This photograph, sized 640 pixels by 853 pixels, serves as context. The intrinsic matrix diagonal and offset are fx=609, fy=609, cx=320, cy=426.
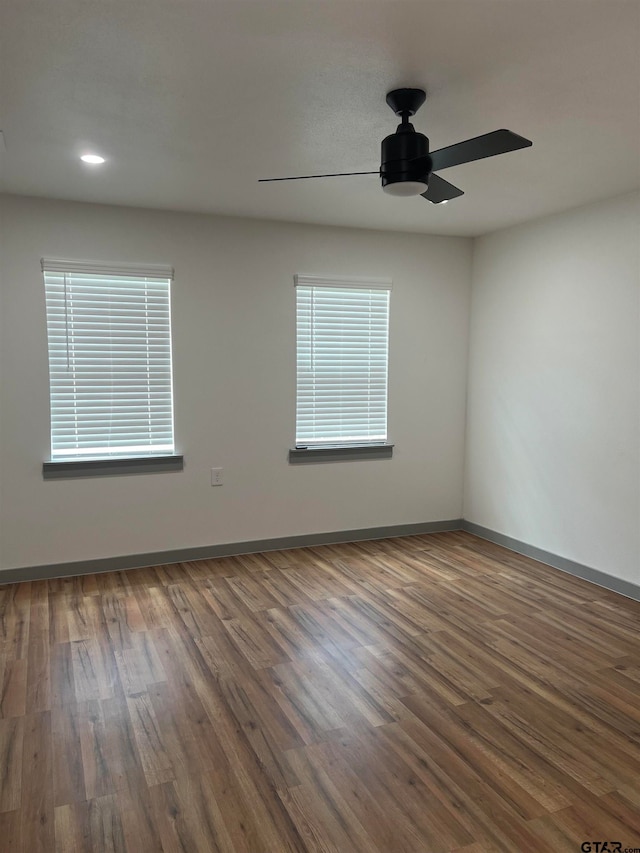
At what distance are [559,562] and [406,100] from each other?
3401 millimetres

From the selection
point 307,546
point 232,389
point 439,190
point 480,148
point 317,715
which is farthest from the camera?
point 307,546

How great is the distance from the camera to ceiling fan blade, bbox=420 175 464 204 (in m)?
2.66

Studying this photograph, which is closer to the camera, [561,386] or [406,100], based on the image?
[406,100]

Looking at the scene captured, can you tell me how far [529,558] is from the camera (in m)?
4.75

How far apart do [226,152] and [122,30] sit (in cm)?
113

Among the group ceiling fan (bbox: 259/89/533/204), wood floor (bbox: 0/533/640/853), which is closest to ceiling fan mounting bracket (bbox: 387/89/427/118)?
ceiling fan (bbox: 259/89/533/204)

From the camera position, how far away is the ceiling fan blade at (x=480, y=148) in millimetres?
2129

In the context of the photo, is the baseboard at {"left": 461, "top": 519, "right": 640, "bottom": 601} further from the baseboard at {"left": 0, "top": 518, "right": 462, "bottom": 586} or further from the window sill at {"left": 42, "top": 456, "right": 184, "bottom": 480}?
the window sill at {"left": 42, "top": 456, "right": 184, "bottom": 480}

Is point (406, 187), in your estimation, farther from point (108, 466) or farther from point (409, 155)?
point (108, 466)

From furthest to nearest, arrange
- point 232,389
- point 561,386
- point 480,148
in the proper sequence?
point 232,389 → point 561,386 → point 480,148

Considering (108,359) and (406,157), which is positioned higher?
(406,157)

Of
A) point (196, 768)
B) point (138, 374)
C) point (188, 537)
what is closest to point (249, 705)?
point (196, 768)

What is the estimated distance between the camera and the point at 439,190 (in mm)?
2752

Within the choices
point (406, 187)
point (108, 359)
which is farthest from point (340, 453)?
point (406, 187)
